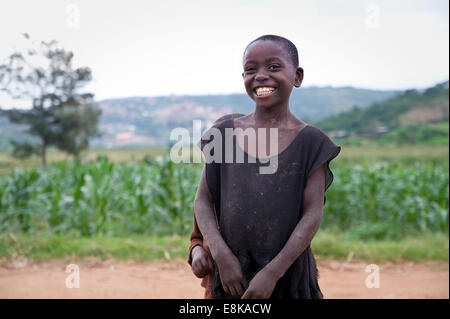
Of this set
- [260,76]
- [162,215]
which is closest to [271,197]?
[260,76]

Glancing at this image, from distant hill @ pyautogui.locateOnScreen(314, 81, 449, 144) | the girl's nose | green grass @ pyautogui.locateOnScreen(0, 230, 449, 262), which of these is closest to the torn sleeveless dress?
the girl's nose

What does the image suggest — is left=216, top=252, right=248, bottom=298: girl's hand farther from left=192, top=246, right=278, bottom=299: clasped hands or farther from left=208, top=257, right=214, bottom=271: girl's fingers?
left=208, top=257, right=214, bottom=271: girl's fingers

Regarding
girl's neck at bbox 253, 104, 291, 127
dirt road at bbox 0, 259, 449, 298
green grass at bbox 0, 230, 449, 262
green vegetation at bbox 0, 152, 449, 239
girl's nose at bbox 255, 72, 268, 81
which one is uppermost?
girl's nose at bbox 255, 72, 268, 81

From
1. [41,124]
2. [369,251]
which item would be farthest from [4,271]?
[41,124]

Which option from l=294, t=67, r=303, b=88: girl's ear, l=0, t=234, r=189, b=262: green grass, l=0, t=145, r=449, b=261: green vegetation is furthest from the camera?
l=0, t=145, r=449, b=261: green vegetation

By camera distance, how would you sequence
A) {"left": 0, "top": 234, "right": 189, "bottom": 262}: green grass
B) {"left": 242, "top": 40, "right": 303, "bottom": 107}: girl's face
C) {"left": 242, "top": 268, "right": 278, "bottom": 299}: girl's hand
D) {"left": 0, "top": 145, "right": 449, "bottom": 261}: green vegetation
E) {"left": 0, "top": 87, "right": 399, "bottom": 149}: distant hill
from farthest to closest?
{"left": 0, "top": 87, "right": 399, "bottom": 149}: distant hill < {"left": 0, "top": 145, "right": 449, "bottom": 261}: green vegetation < {"left": 0, "top": 234, "right": 189, "bottom": 262}: green grass < {"left": 242, "top": 40, "right": 303, "bottom": 107}: girl's face < {"left": 242, "top": 268, "right": 278, "bottom": 299}: girl's hand

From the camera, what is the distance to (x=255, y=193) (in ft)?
5.41

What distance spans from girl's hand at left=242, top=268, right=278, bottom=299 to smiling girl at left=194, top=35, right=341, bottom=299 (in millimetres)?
36

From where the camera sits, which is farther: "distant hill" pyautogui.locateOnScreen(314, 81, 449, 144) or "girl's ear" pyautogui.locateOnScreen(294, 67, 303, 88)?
"distant hill" pyautogui.locateOnScreen(314, 81, 449, 144)

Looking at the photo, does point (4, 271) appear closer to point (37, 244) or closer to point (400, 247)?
point (37, 244)

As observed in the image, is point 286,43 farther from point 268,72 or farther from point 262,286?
point 262,286

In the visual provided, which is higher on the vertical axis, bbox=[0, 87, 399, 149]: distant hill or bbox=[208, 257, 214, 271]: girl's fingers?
bbox=[0, 87, 399, 149]: distant hill

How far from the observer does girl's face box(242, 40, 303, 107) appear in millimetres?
1635
